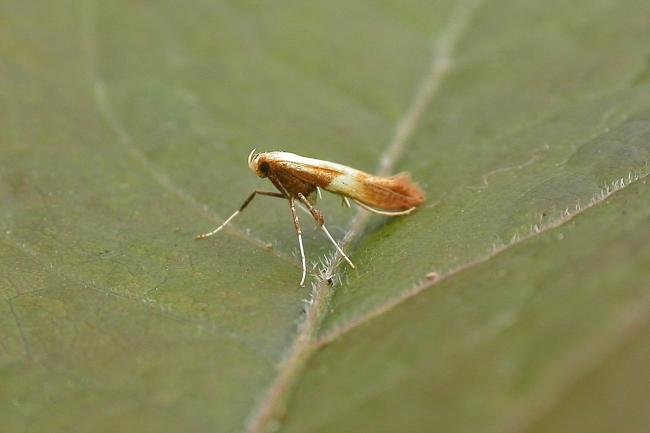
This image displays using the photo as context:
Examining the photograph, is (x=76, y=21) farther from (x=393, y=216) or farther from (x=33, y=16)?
(x=393, y=216)

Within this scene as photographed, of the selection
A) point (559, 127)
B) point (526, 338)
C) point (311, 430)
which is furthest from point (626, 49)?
point (311, 430)

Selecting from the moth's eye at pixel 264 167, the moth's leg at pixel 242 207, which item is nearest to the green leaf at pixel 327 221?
the moth's leg at pixel 242 207

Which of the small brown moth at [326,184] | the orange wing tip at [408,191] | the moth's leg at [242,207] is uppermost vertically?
the orange wing tip at [408,191]

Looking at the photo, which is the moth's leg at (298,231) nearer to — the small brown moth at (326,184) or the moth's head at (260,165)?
the small brown moth at (326,184)

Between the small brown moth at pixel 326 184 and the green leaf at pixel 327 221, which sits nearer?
the green leaf at pixel 327 221

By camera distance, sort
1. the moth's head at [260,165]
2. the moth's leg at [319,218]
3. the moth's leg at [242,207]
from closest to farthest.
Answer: the moth's leg at [319,218] → the moth's leg at [242,207] → the moth's head at [260,165]

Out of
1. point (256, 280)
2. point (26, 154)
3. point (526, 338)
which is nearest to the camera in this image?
point (526, 338)

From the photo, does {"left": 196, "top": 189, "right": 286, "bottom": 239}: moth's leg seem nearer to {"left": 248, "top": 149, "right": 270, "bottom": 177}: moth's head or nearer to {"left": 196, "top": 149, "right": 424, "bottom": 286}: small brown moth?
{"left": 196, "top": 149, "right": 424, "bottom": 286}: small brown moth
